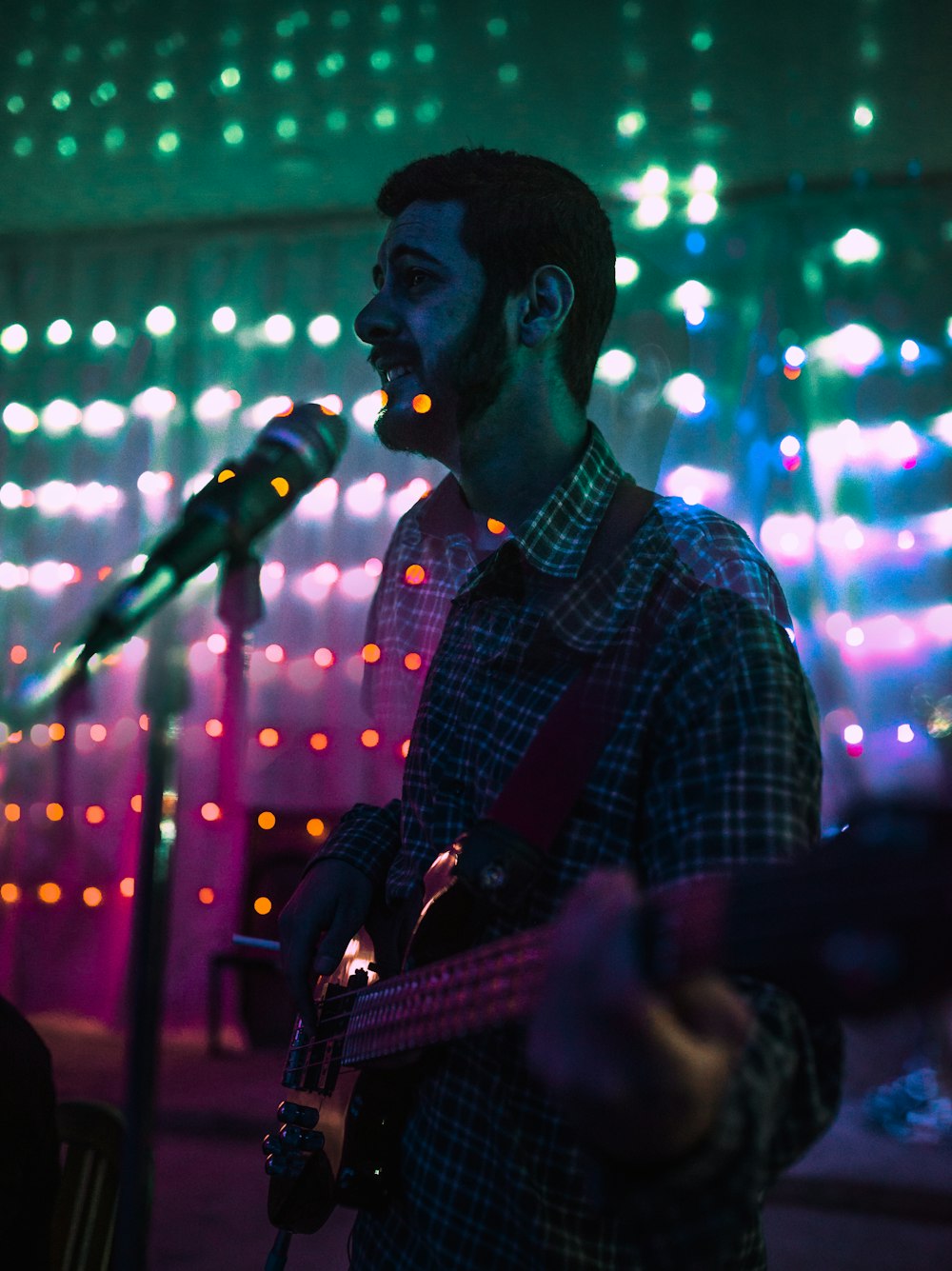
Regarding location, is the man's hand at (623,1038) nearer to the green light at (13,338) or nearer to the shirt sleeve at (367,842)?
the shirt sleeve at (367,842)

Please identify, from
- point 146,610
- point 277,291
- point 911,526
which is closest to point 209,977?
point 277,291

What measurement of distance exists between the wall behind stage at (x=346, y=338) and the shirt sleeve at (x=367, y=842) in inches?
102

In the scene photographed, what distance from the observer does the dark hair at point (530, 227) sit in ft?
4.77

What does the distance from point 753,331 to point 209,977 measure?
4007 mm

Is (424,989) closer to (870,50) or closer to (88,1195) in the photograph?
(88,1195)

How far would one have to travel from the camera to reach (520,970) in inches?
32.1

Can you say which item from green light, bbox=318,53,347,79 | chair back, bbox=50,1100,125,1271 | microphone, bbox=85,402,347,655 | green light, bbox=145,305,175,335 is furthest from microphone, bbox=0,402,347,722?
green light, bbox=145,305,175,335

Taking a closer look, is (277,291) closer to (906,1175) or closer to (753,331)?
(753,331)

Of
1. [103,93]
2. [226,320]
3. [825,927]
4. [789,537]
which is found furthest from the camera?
[226,320]

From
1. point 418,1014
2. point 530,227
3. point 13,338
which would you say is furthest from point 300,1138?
point 13,338

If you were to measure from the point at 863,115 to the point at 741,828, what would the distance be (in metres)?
4.13

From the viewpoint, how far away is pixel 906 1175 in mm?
3291

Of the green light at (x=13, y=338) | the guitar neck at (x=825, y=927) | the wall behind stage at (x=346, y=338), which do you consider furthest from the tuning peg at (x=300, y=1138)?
the green light at (x=13, y=338)

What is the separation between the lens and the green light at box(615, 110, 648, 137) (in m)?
4.01
